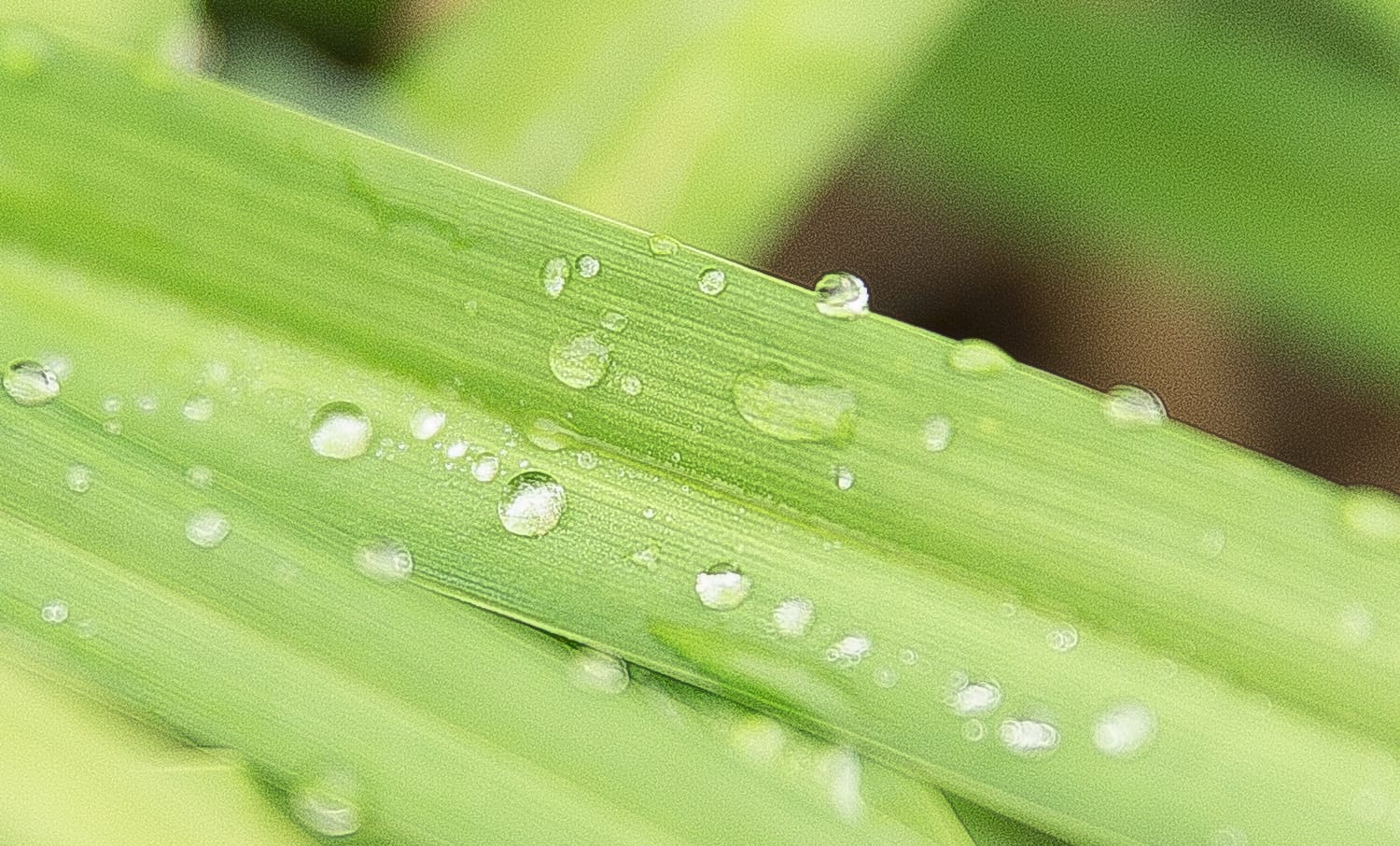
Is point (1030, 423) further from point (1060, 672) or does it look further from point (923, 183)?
point (923, 183)

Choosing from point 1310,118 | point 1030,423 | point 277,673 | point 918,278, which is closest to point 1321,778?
point 1030,423

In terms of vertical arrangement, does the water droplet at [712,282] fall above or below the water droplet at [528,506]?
above

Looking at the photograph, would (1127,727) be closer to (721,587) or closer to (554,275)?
(721,587)

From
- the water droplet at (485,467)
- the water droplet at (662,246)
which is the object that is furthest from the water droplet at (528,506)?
the water droplet at (662,246)

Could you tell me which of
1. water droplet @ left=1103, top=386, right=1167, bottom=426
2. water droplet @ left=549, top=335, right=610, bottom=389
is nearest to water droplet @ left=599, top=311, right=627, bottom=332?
water droplet @ left=549, top=335, right=610, bottom=389

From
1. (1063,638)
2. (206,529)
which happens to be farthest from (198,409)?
(1063,638)

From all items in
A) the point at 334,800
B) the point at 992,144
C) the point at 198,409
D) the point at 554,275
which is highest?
the point at 992,144

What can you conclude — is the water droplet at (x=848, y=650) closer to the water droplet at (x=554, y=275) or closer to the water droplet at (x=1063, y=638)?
the water droplet at (x=1063, y=638)
